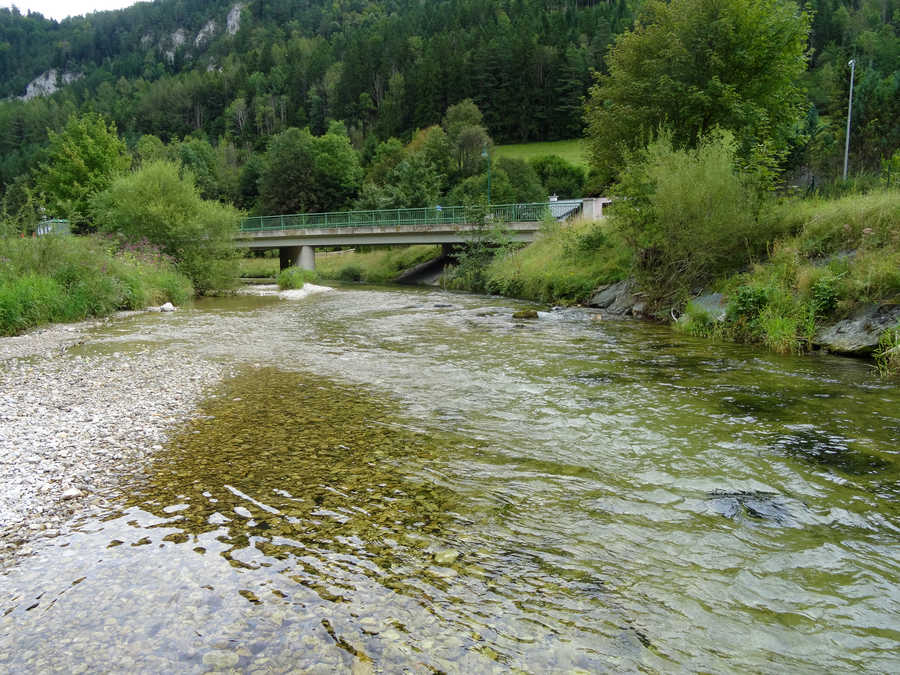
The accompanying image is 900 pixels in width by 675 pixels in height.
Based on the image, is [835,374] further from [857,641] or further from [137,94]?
[137,94]

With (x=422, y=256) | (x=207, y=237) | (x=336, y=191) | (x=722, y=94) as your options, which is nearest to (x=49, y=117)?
(x=336, y=191)

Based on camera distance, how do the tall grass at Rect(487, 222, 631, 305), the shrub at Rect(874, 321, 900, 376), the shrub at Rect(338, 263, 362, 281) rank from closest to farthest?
the shrub at Rect(874, 321, 900, 376) < the tall grass at Rect(487, 222, 631, 305) < the shrub at Rect(338, 263, 362, 281)

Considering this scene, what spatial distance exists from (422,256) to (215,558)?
5106 cm

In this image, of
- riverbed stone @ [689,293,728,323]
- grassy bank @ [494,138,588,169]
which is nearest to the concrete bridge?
riverbed stone @ [689,293,728,323]

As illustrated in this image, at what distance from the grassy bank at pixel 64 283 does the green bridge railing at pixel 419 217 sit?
841 inches

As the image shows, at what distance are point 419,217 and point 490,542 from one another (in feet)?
140

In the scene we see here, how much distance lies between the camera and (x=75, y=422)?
7484 mm

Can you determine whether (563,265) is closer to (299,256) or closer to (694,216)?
(694,216)

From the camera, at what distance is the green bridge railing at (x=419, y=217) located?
39531 mm

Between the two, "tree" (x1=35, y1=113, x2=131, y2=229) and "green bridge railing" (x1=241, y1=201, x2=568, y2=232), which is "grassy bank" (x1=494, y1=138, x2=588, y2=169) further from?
"tree" (x1=35, y1=113, x2=131, y2=229)

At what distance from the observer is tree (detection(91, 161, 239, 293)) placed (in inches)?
1189

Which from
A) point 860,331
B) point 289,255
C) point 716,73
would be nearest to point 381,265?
point 289,255

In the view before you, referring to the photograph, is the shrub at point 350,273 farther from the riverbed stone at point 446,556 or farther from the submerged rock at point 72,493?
the riverbed stone at point 446,556

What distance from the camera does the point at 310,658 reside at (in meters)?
3.31
